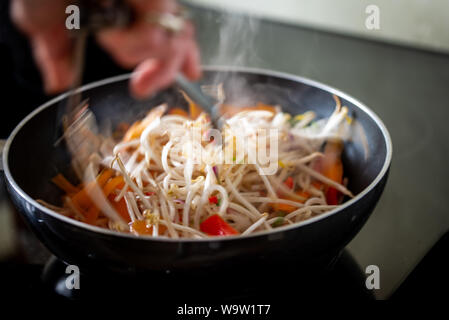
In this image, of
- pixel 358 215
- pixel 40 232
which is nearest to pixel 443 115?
pixel 358 215

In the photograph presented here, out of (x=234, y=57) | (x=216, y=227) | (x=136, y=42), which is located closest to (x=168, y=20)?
(x=136, y=42)

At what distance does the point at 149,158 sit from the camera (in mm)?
924

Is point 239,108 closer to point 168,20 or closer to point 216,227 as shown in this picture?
point 216,227

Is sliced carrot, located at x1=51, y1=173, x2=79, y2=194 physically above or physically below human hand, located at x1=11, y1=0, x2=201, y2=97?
below

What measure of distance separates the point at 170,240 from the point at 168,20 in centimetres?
27

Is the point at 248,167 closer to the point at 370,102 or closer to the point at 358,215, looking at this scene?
the point at 358,215

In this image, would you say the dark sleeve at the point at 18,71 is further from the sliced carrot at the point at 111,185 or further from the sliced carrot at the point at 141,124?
the sliced carrot at the point at 111,185

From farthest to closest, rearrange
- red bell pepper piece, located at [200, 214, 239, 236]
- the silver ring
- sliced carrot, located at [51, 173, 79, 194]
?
sliced carrot, located at [51, 173, 79, 194], red bell pepper piece, located at [200, 214, 239, 236], the silver ring

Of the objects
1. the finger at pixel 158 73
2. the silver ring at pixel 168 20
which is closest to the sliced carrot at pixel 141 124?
the finger at pixel 158 73

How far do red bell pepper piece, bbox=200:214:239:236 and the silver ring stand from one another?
0.36m

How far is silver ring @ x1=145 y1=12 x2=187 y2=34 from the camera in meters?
0.50

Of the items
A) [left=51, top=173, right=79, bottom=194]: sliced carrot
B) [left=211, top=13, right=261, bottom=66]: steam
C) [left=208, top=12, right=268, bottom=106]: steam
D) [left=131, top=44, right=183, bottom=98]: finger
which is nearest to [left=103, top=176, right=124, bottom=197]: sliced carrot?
[left=51, top=173, right=79, bottom=194]: sliced carrot

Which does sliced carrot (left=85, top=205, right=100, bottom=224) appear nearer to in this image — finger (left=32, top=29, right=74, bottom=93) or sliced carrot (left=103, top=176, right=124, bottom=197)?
sliced carrot (left=103, top=176, right=124, bottom=197)

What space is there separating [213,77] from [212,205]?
0.37 m
